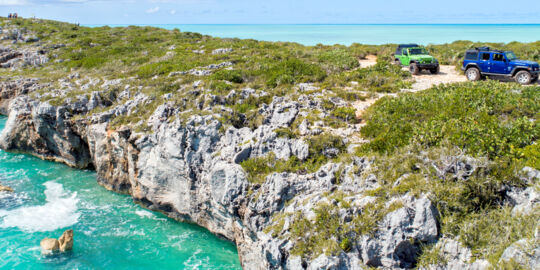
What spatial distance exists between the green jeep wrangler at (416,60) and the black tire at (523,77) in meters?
6.07

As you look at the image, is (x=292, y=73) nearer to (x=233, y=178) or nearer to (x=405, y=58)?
(x=405, y=58)

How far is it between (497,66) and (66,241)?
94.9 ft

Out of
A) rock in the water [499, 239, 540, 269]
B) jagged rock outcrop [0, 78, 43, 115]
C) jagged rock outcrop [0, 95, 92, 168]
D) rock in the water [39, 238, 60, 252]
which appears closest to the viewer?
rock in the water [499, 239, 540, 269]

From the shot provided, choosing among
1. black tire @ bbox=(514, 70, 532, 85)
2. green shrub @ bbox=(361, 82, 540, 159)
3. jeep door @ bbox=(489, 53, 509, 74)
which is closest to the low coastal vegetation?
green shrub @ bbox=(361, 82, 540, 159)

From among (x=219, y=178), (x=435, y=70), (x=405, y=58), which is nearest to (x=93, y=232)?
(x=219, y=178)

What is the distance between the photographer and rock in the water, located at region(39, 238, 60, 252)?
16594 millimetres

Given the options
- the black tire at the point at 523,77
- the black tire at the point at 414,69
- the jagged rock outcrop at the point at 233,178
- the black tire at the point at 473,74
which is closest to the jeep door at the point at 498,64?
the black tire at the point at 523,77

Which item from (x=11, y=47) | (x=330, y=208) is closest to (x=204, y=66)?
(x=330, y=208)

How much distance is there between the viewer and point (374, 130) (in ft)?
52.6

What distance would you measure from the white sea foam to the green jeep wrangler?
27.2m

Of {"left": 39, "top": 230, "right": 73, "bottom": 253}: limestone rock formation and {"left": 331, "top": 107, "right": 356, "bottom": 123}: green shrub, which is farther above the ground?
{"left": 331, "top": 107, "right": 356, "bottom": 123}: green shrub

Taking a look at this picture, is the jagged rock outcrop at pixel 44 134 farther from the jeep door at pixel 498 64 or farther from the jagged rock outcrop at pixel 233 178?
the jeep door at pixel 498 64

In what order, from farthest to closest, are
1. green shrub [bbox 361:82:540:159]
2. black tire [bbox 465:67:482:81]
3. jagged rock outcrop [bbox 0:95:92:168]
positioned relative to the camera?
1. jagged rock outcrop [bbox 0:95:92:168]
2. black tire [bbox 465:67:482:81]
3. green shrub [bbox 361:82:540:159]

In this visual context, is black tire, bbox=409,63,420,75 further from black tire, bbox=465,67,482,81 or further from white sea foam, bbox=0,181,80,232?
white sea foam, bbox=0,181,80,232
